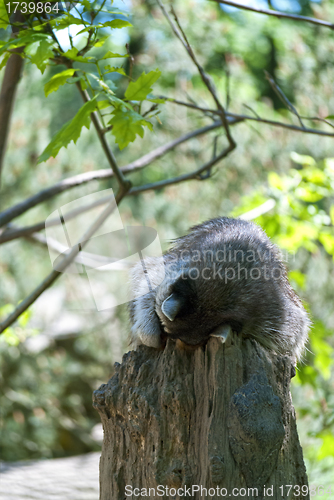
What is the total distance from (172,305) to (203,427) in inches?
19.6

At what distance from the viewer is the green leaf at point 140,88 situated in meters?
2.03

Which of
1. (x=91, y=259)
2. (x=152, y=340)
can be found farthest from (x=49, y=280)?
(x=152, y=340)

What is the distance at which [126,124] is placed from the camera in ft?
6.72

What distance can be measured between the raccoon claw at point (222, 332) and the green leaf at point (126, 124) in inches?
38.6

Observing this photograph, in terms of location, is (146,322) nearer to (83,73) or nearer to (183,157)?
(83,73)

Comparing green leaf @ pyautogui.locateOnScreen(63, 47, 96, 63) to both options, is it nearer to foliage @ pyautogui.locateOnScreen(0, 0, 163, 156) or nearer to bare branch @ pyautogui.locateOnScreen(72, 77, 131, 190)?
foliage @ pyautogui.locateOnScreen(0, 0, 163, 156)

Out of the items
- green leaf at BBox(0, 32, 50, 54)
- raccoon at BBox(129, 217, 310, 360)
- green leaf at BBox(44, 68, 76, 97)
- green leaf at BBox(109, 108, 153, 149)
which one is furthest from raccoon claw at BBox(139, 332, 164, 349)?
green leaf at BBox(0, 32, 50, 54)

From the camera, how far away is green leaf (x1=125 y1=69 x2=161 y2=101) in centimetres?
203

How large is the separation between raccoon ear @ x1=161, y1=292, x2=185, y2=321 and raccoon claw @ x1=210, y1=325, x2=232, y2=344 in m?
0.18

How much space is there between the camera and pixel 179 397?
5.72 ft

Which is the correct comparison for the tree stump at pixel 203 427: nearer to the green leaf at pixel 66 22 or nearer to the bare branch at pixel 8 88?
the green leaf at pixel 66 22

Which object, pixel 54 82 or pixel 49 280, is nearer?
pixel 54 82

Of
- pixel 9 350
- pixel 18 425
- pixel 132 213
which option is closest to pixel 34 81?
pixel 132 213

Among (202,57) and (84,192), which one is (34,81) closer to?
(84,192)
